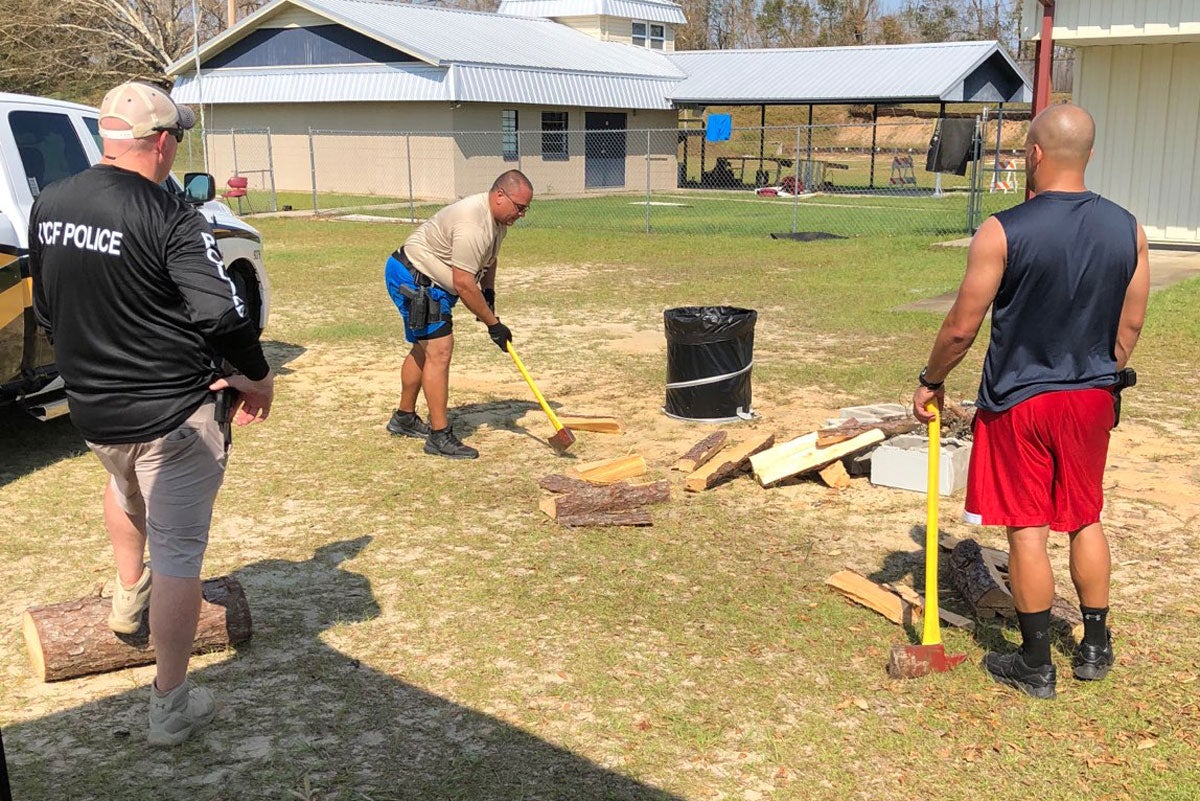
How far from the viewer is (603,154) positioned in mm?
34344

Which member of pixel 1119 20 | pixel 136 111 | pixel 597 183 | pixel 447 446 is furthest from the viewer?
pixel 597 183

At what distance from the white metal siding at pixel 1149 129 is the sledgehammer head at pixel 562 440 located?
12663mm

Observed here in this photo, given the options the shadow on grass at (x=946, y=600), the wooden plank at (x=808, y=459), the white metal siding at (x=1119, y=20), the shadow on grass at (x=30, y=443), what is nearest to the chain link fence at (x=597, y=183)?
the white metal siding at (x=1119, y=20)

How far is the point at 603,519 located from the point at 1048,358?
254cm

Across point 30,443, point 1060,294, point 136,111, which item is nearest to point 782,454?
point 1060,294

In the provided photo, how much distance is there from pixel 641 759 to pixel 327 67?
30383mm

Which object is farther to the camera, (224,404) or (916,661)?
(916,661)

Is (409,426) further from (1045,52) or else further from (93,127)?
(1045,52)

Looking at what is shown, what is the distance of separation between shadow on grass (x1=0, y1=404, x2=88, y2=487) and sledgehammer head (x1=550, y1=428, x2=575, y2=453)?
116 inches

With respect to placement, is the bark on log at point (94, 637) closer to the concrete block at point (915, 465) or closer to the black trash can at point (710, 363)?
the concrete block at point (915, 465)

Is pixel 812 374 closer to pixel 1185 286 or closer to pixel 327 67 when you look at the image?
pixel 1185 286

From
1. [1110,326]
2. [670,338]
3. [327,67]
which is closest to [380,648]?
[1110,326]

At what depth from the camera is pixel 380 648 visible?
4359mm

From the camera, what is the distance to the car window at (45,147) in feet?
21.7
